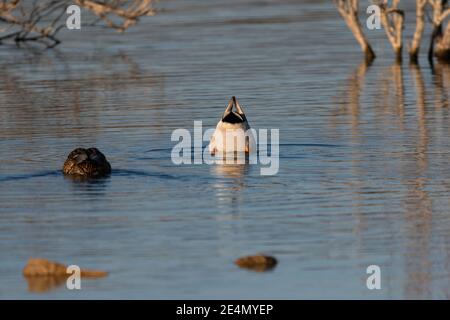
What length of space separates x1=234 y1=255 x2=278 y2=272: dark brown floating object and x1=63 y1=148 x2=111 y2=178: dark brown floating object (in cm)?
467

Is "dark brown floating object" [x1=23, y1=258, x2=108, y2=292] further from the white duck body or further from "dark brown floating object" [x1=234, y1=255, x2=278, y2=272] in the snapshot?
the white duck body

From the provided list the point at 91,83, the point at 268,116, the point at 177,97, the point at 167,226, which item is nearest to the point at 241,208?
the point at 167,226

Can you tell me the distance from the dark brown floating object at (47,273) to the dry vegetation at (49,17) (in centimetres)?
1904

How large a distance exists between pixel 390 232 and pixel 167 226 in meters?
2.11

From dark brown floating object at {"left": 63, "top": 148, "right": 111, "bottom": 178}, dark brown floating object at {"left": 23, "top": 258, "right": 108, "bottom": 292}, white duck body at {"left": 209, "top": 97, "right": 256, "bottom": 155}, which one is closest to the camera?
dark brown floating object at {"left": 23, "top": 258, "right": 108, "bottom": 292}

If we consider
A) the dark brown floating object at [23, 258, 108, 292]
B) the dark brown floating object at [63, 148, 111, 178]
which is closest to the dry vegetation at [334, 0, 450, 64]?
the dark brown floating object at [63, 148, 111, 178]

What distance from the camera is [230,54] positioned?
3080 centimetres

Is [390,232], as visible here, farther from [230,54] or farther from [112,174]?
[230,54]

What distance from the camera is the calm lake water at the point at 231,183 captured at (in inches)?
428

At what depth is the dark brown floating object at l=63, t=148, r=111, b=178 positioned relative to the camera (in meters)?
15.4

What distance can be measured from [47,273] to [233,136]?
6137 mm

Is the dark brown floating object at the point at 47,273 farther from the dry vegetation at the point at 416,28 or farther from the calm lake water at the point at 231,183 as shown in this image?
the dry vegetation at the point at 416,28

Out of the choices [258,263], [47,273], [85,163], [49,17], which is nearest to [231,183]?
[85,163]

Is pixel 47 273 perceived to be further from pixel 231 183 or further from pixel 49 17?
pixel 49 17
